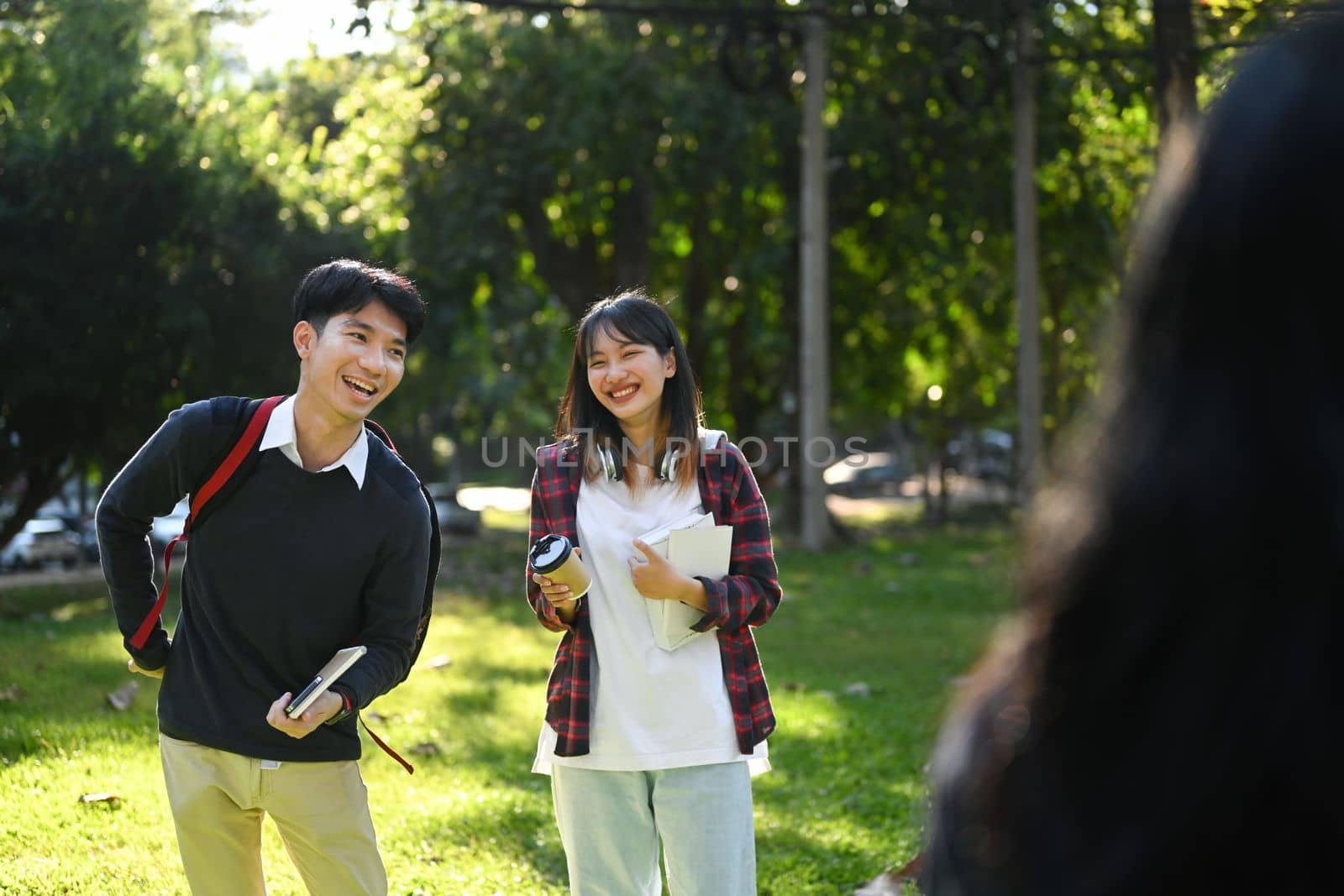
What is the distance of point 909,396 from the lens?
84.9 feet

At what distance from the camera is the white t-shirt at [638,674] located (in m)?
3.55

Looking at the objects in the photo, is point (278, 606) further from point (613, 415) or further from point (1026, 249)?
point (1026, 249)

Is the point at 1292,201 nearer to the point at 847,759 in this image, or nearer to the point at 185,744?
the point at 185,744

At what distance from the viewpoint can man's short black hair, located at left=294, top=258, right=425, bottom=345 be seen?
3.63 metres

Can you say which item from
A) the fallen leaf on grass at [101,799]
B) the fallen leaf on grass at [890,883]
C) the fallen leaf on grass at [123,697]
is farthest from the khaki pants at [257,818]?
the fallen leaf on grass at [123,697]

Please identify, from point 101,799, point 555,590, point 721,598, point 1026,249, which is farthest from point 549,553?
point 1026,249

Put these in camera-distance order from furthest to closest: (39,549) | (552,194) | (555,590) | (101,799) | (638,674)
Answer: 1. (39,549)
2. (552,194)
3. (101,799)
4. (638,674)
5. (555,590)

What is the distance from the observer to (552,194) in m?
19.3

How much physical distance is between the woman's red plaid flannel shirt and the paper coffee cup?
0.10m

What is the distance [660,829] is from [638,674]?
0.40 metres

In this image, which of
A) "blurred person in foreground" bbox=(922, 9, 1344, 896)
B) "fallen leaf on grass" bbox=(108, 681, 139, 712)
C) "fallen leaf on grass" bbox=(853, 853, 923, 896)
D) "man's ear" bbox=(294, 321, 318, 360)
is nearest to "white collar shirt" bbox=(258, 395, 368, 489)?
"man's ear" bbox=(294, 321, 318, 360)

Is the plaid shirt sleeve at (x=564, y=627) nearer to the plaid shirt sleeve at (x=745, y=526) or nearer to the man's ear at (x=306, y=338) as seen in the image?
the plaid shirt sleeve at (x=745, y=526)

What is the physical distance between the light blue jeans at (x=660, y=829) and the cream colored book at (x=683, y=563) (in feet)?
1.09

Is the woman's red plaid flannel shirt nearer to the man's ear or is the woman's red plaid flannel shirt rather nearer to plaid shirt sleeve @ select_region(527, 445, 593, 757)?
plaid shirt sleeve @ select_region(527, 445, 593, 757)
